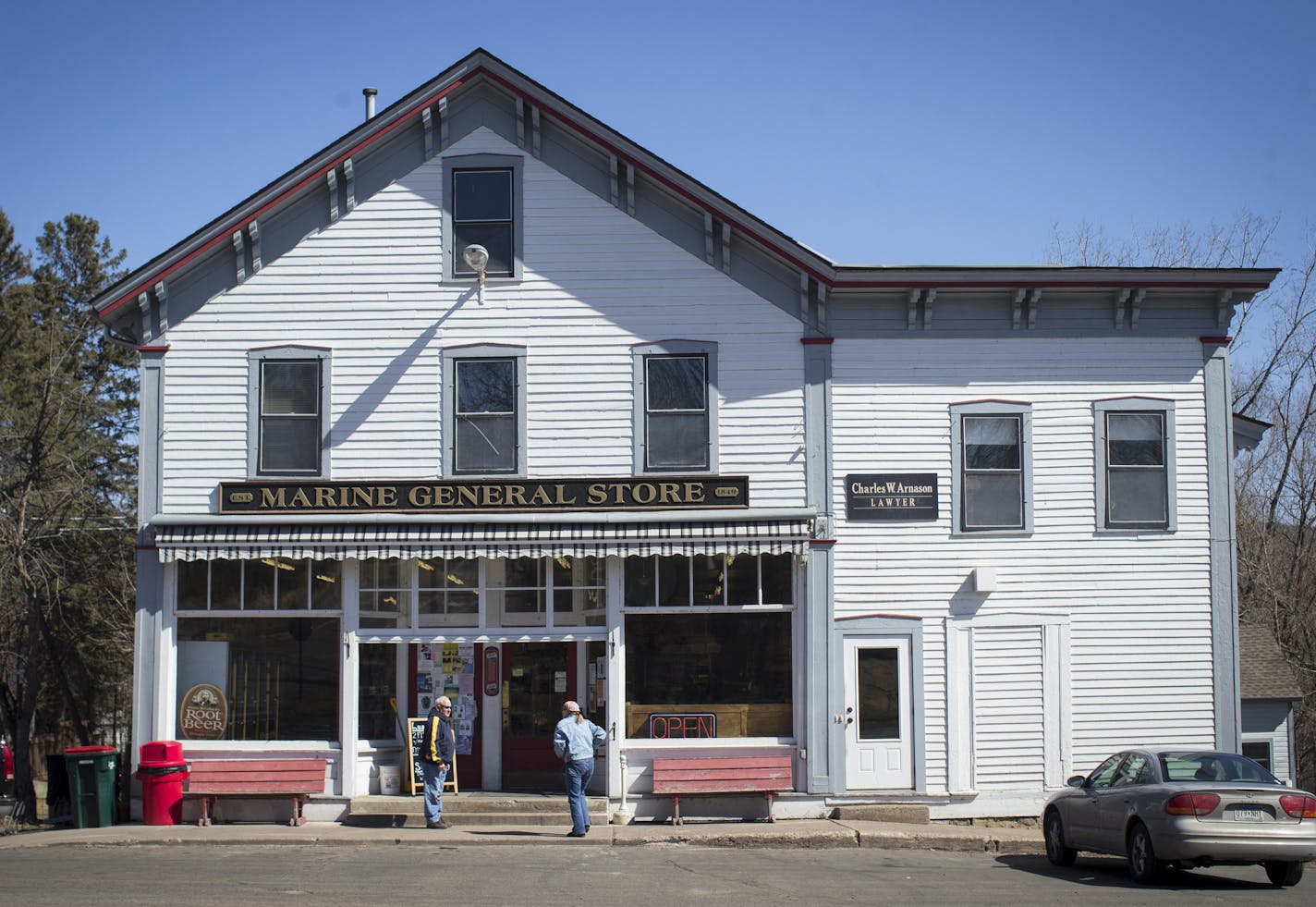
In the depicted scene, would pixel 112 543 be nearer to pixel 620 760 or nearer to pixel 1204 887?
pixel 620 760

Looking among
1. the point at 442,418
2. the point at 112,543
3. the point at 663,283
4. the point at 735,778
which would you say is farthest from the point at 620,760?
the point at 112,543

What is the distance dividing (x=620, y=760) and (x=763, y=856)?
3095mm

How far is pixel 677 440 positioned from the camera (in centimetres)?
1828

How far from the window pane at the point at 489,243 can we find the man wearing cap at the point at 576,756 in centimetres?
612

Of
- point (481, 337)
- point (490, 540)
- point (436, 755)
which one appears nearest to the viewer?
point (436, 755)

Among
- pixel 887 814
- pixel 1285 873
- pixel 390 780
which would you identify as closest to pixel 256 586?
pixel 390 780

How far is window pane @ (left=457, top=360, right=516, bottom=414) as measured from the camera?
60.1ft

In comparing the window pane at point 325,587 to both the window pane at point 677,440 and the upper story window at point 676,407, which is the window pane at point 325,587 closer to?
the upper story window at point 676,407

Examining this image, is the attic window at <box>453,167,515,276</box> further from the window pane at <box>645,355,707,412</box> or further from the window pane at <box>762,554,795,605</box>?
the window pane at <box>762,554,795,605</box>

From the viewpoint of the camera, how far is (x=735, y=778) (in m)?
17.3

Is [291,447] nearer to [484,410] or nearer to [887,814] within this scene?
[484,410]

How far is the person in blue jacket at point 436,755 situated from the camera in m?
16.6

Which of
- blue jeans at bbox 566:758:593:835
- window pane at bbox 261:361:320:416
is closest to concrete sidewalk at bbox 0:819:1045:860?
blue jeans at bbox 566:758:593:835

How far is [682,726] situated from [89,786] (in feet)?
25.5
